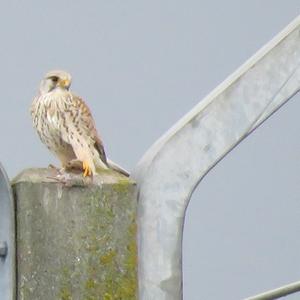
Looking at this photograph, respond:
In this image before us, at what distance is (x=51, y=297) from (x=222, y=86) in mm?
709

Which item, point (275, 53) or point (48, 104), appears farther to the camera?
point (48, 104)

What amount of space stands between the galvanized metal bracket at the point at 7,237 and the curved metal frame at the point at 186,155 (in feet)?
1.09

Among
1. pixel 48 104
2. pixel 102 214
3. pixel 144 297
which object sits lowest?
pixel 144 297

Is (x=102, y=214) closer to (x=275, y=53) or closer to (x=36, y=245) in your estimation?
(x=36, y=245)

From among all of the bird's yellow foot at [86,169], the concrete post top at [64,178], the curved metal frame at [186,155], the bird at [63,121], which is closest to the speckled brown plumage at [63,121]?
the bird at [63,121]

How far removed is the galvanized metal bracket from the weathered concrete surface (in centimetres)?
2

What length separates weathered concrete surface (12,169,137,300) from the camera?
3.37 metres

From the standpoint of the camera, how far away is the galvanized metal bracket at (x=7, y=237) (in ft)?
10.9

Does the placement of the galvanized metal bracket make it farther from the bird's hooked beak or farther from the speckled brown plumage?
the bird's hooked beak

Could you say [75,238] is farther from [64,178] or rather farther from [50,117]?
[50,117]

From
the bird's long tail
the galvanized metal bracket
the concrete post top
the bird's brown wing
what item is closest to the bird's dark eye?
the bird's brown wing

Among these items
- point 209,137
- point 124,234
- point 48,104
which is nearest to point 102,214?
point 124,234

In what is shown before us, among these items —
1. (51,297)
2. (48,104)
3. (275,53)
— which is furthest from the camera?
(48,104)

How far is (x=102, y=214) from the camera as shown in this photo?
Result: 348 centimetres
